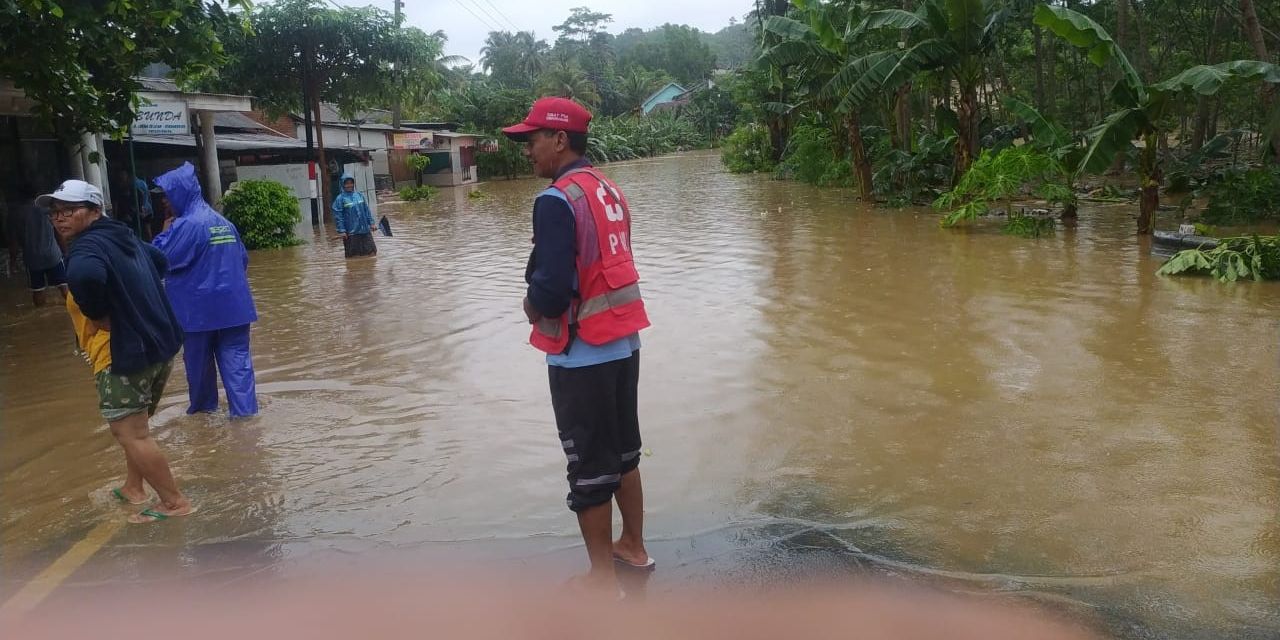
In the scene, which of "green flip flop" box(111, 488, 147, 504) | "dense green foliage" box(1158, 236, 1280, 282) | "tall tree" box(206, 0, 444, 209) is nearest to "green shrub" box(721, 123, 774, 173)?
"tall tree" box(206, 0, 444, 209)

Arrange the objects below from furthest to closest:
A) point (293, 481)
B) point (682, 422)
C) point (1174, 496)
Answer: point (682, 422) < point (293, 481) < point (1174, 496)

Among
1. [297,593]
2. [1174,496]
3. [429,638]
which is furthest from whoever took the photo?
[1174,496]

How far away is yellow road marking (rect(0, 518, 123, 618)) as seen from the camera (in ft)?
12.0

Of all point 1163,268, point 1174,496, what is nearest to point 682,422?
point 1174,496

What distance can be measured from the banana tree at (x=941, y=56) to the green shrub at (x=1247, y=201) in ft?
12.4

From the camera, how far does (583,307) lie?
3332 mm

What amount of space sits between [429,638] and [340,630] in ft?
1.11

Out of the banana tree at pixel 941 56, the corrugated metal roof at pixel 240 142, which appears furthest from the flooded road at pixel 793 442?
Result: the corrugated metal roof at pixel 240 142

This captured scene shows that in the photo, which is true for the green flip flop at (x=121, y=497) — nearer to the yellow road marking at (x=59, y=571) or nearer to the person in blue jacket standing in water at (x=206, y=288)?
the yellow road marking at (x=59, y=571)

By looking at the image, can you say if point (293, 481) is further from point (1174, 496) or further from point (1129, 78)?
point (1129, 78)

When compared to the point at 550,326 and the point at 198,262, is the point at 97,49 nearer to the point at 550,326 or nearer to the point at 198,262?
the point at 198,262

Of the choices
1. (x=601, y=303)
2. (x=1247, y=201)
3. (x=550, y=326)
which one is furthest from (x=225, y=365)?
(x=1247, y=201)

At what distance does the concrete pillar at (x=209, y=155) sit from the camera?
16688 mm

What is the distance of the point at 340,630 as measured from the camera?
3352 mm
